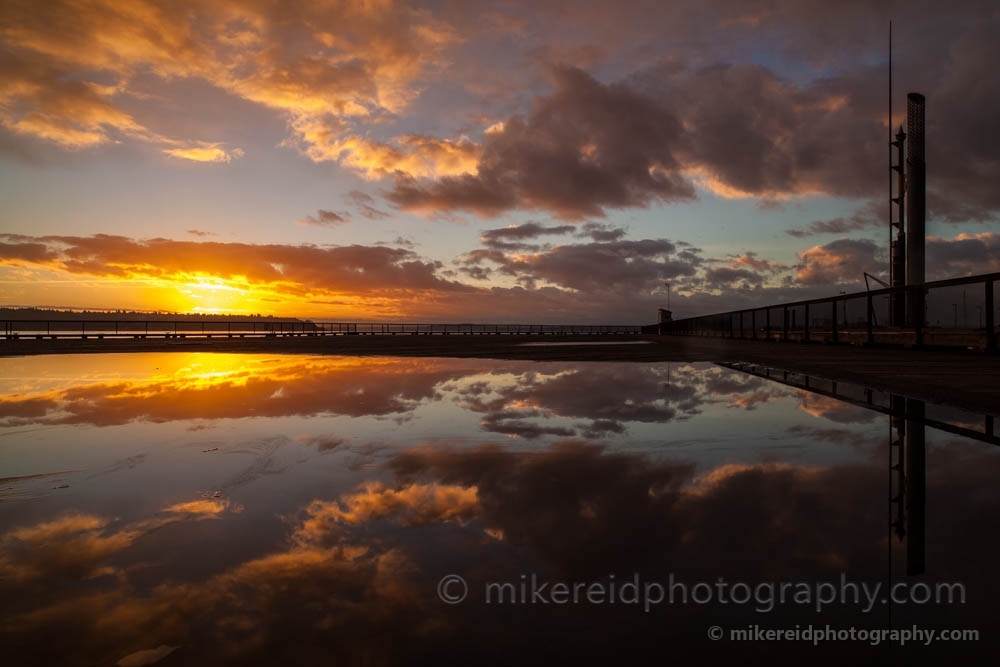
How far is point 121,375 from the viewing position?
11.8 m

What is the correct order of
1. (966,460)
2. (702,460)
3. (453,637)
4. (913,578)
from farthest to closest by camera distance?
(702,460) → (966,460) → (913,578) → (453,637)

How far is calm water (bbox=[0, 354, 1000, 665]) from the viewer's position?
1.84 meters

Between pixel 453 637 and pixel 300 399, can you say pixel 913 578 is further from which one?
pixel 300 399

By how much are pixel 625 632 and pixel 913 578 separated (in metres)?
1.25

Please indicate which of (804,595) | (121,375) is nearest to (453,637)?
(804,595)

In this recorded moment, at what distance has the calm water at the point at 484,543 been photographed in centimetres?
184

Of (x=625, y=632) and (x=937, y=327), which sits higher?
(x=937, y=327)

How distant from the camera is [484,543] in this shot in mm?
2605

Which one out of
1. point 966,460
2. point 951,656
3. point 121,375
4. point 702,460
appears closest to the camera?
point 951,656

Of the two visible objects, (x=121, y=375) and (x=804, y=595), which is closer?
(x=804, y=595)

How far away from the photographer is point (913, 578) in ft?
7.16

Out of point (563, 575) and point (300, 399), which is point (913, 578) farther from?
point (300, 399)

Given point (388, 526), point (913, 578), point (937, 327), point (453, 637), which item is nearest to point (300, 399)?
point (388, 526)

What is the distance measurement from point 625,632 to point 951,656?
95cm
